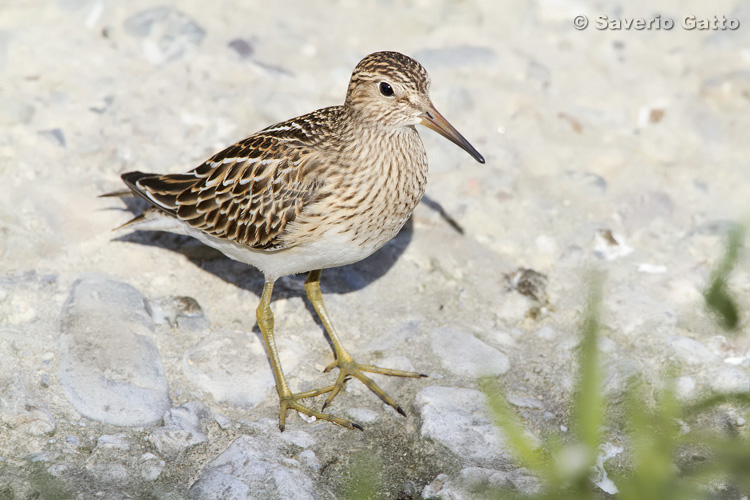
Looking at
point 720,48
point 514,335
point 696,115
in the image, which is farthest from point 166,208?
point 720,48

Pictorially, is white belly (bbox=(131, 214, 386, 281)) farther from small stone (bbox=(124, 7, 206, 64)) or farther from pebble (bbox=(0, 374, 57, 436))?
small stone (bbox=(124, 7, 206, 64))

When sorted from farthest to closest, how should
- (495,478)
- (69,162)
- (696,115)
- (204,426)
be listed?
(696,115)
(69,162)
(204,426)
(495,478)

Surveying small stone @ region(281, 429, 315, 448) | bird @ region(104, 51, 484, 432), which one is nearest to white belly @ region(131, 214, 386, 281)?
bird @ region(104, 51, 484, 432)

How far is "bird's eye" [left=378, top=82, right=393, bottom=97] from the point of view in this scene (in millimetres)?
5422

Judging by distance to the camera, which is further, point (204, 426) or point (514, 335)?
point (514, 335)

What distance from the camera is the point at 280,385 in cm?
554

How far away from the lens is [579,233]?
6.93 metres

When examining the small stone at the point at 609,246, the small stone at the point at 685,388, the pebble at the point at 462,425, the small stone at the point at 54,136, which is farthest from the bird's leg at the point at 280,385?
the small stone at the point at 609,246

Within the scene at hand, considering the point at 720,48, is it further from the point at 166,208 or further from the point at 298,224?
the point at 166,208

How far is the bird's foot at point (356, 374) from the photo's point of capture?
5.62 metres

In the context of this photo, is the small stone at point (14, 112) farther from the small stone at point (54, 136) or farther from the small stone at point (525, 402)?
the small stone at point (525, 402)

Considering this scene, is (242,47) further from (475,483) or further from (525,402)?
(475,483)

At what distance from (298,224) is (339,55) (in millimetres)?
3506

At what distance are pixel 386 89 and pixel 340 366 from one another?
2031 mm
